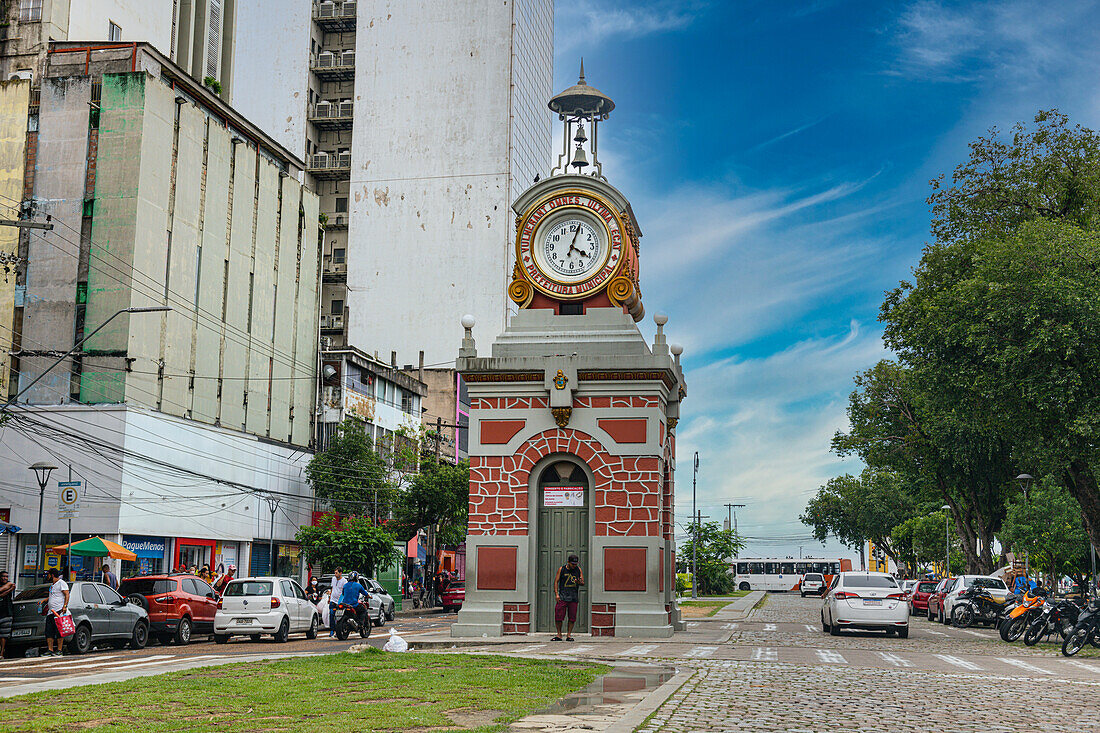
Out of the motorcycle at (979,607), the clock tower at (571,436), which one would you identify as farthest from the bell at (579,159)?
the motorcycle at (979,607)

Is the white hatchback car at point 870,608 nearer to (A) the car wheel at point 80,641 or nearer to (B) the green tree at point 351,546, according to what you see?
(A) the car wheel at point 80,641

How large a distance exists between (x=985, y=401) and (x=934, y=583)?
1987 centimetres

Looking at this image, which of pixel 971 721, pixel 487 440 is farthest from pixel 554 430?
pixel 971 721

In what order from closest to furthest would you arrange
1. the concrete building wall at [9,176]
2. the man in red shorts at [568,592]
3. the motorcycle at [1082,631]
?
1. the motorcycle at [1082,631]
2. the man in red shorts at [568,592]
3. the concrete building wall at [9,176]

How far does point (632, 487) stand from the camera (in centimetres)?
2419

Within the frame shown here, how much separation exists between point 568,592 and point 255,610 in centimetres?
787

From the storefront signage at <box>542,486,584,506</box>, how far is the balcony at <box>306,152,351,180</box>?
2553 inches

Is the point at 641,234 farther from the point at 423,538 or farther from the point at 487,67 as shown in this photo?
the point at 487,67

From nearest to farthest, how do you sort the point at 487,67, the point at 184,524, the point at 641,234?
1. the point at 641,234
2. the point at 184,524
3. the point at 487,67

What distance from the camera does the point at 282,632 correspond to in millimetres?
25547

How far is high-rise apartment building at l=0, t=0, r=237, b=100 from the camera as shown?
1777 inches

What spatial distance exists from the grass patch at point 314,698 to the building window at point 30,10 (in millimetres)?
38911

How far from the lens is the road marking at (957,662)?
1828 cm

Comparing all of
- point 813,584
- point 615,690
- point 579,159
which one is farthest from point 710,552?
point 615,690
